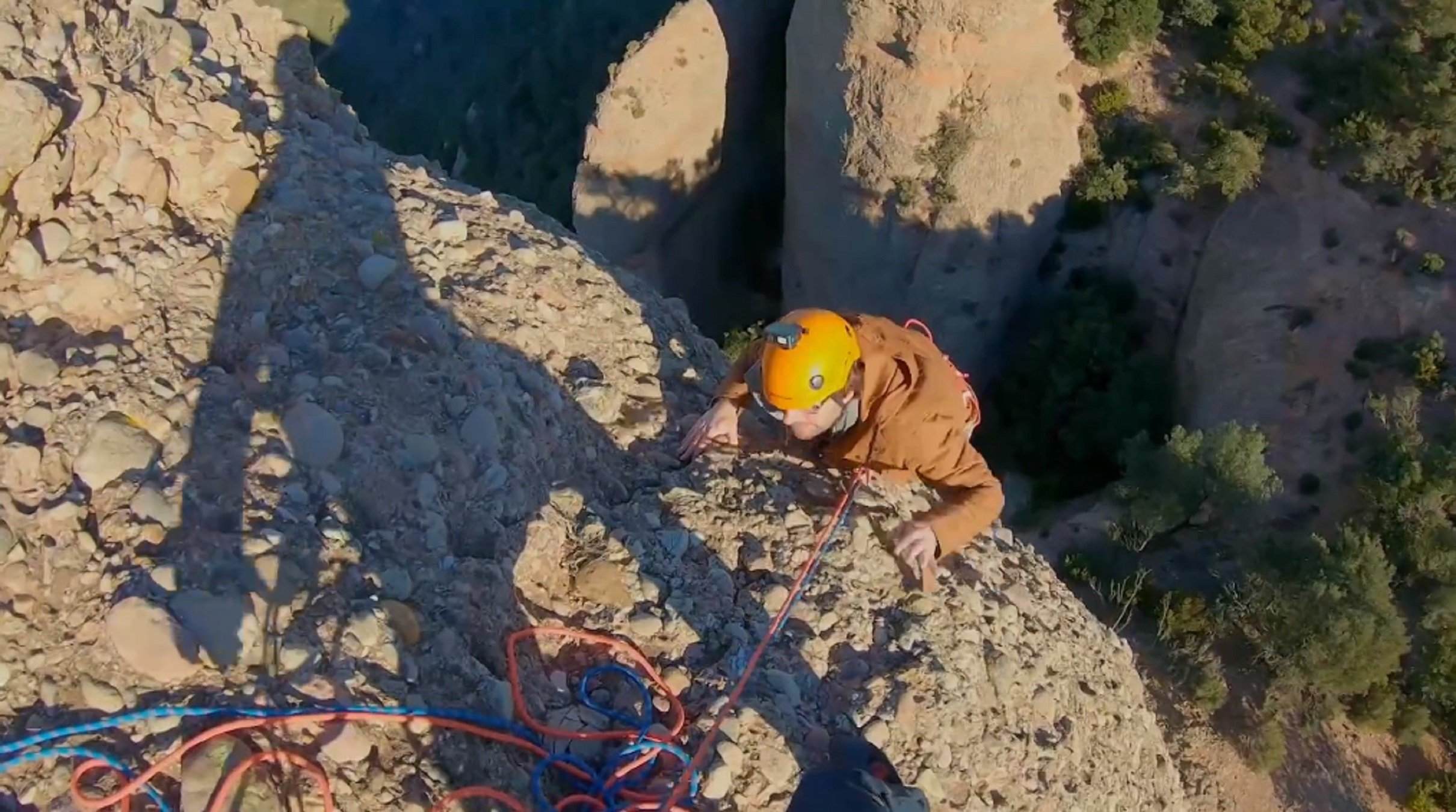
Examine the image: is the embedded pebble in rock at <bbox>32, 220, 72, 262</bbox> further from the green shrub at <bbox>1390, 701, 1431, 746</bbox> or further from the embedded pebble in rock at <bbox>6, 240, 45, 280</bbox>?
→ the green shrub at <bbox>1390, 701, 1431, 746</bbox>

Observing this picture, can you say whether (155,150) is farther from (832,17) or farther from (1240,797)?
(832,17)

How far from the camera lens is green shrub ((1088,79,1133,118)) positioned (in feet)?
53.7

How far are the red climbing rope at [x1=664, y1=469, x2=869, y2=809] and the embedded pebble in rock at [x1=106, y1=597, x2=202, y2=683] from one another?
160cm

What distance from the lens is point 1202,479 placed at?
41.8 ft

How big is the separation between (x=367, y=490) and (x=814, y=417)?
74.3 inches

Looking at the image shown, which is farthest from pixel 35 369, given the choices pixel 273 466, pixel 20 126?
pixel 20 126

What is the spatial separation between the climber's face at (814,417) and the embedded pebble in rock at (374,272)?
6.34 feet

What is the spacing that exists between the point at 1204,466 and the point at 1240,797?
13.0 ft

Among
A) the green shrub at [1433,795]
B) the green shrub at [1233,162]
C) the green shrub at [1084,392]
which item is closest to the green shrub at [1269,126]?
the green shrub at [1233,162]

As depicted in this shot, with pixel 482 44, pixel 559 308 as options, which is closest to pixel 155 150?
pixel 559 308

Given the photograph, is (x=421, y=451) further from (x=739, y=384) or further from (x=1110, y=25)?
(x=1110, y=25)

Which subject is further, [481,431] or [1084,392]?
[1084,392]

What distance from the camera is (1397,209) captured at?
14.6m

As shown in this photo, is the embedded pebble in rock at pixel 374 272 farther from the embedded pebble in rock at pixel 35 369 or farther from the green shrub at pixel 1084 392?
the green shrub at pixel 1084 392
